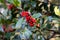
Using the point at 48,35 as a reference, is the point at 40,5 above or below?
above

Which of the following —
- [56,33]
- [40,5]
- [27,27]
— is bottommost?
[56,33]

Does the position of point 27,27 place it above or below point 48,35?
above

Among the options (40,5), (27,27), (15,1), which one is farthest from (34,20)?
(40,5)

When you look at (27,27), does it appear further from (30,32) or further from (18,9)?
(18,9)

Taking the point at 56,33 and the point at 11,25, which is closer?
the point at 11,25

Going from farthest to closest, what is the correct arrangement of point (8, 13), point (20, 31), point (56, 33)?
point (56, 33) < point (8, 13) < point (20, 31)

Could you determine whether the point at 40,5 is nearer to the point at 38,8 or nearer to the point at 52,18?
the point at 38,8

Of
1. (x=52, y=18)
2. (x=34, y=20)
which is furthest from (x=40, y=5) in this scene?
(x=34, y=20)

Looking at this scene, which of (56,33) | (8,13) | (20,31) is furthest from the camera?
(56,33)

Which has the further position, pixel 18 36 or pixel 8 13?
pixel 8 13
